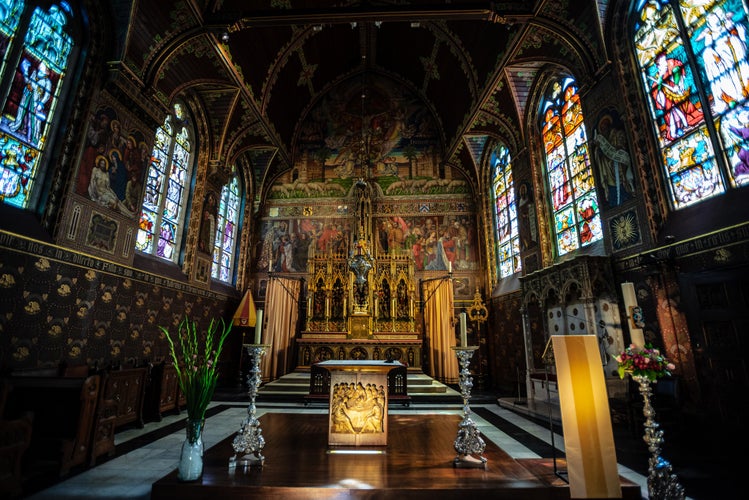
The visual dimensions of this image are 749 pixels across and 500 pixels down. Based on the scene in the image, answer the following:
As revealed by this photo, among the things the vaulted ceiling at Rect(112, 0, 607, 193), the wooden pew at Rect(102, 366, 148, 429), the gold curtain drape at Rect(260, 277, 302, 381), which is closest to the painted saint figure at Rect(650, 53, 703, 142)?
the vaulted ceiling at Rect(112, 0, 607, 193)

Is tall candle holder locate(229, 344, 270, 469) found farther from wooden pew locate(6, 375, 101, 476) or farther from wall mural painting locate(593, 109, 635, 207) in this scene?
wall mural painting locate(593, 109, 635, 207)

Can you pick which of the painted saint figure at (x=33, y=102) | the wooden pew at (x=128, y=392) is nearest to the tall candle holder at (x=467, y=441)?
the wooden pew at (x=128, y=392)

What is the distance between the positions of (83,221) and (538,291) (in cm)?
962

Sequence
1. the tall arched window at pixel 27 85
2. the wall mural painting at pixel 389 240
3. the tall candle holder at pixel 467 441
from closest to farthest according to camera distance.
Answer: the tall candle holder at pixel 467 441 → the tall arched window at pixel 27 85 → the wall mural painting at pixel 389 240

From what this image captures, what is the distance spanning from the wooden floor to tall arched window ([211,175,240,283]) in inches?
329

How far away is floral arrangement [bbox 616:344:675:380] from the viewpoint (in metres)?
3.06

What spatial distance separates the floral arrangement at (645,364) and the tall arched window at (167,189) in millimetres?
9272

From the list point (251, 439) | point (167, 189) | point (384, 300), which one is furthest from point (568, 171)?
point (167, 189)

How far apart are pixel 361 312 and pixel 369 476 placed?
7.82 metres

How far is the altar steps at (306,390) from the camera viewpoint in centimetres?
841

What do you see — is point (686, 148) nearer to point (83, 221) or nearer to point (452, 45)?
point (452, 45)

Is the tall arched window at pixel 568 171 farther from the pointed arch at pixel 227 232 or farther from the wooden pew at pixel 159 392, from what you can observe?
the pointed arch at pixel 227 232

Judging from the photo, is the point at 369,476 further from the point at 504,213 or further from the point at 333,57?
the point at 333,57

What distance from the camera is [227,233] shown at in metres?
12.1
